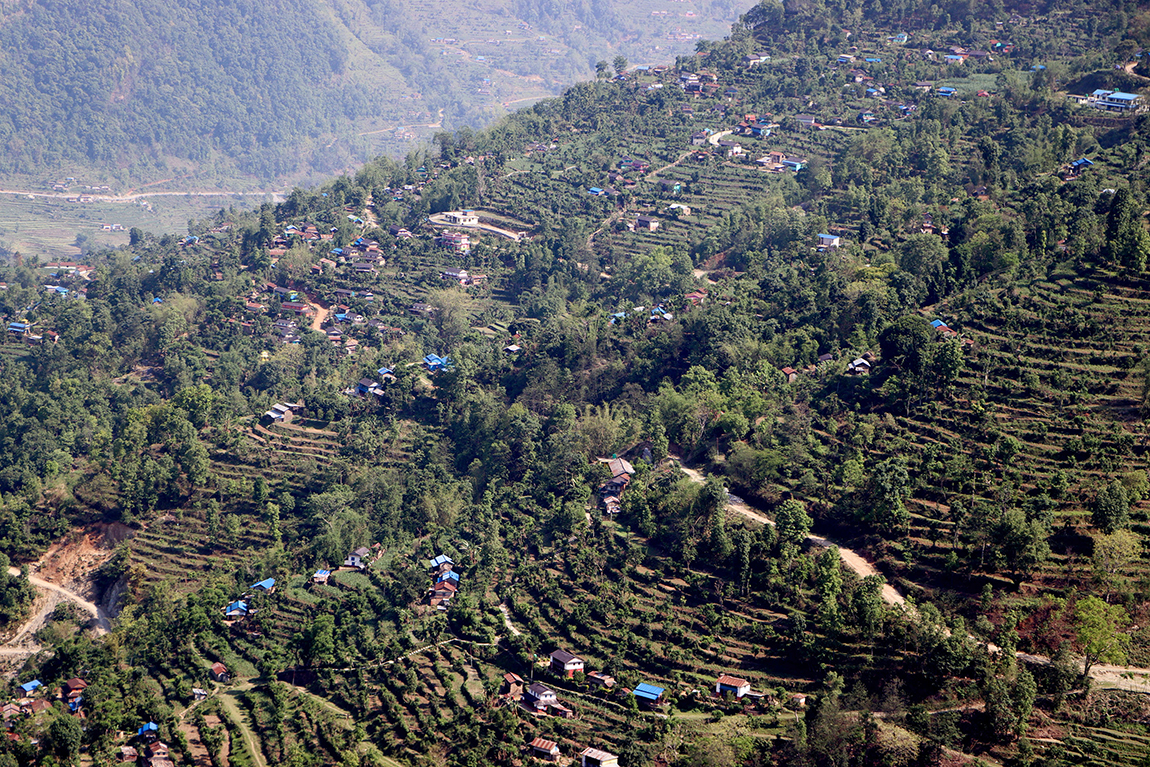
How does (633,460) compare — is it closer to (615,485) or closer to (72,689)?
(615,485)

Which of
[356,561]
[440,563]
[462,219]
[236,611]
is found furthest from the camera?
[462,219]

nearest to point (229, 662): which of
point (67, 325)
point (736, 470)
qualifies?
point (736, 470)

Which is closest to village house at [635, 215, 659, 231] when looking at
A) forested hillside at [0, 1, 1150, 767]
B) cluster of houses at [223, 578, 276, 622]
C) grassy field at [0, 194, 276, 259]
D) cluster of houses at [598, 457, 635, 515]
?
forested hillside at [0, 1, 1150, 767]

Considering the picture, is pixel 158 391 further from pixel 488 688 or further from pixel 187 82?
pixel 187 82

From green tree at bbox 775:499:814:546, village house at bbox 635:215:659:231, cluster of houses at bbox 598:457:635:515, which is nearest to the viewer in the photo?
green tree at bbox 775:499:814:546

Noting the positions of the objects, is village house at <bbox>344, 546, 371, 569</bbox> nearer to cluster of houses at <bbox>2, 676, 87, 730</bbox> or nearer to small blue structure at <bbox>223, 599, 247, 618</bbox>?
small blue structure at <bbox>223, 599, 247, 618</bbox>

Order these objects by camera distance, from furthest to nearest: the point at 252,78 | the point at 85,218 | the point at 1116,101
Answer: the point at 252,78 → the point at 85,218 → the point at 1116,101

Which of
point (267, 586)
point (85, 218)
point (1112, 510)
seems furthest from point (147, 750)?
point (85, 218)
